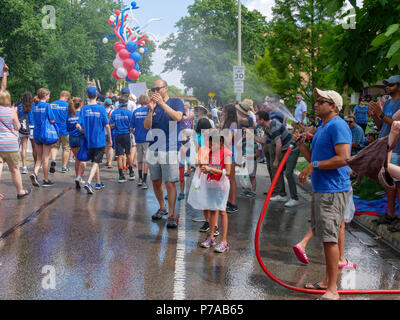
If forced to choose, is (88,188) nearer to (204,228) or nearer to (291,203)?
(204,228)

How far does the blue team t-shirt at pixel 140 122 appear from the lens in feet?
31.8

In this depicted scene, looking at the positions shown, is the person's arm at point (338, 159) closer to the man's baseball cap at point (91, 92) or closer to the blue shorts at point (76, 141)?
the man's baseball cap at point (91, 92)

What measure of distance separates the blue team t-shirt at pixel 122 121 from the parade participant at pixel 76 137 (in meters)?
0.90

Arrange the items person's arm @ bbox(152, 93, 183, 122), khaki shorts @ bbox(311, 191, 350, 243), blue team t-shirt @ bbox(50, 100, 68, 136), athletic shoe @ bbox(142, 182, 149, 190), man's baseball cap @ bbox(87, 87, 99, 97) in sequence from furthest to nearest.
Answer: blue team t-shirt @ bbox(50, 100, 68, 136) < athletic shoe @ bbox(142, 182, 149, 190) < man's baseball cap @ bbox(87, 87, 99, 97) < person's arm @ bbox(152, 93, 183, 122) < khaki shorts @ bbox(311, 191, 350, 243)

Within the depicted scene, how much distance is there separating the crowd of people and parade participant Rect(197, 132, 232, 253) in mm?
13

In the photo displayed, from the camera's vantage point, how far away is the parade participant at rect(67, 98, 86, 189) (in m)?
9.84

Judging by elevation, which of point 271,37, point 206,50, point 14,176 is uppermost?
point 206,50

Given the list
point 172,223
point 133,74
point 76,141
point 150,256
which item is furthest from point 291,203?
point 133,74

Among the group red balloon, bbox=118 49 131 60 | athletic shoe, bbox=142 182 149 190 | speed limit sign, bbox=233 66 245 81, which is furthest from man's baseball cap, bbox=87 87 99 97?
speed limit sign, bbox=233 66 245 81

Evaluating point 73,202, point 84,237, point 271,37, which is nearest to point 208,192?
point 84,237

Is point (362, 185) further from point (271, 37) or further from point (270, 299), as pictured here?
point (271, 37)

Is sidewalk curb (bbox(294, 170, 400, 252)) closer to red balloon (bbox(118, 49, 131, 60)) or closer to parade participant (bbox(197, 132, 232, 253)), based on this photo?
parade participant (bbox(197, 132, 232, 253))
